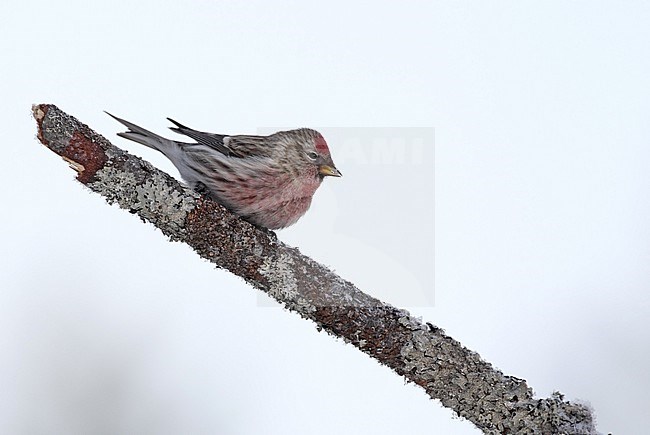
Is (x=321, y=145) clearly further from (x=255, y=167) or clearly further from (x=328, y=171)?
(x=255, y=167)

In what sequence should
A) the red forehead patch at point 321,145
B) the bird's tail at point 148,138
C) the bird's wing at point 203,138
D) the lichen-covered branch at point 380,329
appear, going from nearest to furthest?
the lichen-covered branch at point 380,329 → the bird's tail at point 148,138 → the bird's wing at point 203,138 → the red forehead patch at point 321,145

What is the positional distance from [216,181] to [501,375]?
1387 mm

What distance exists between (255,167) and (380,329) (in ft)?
3.51

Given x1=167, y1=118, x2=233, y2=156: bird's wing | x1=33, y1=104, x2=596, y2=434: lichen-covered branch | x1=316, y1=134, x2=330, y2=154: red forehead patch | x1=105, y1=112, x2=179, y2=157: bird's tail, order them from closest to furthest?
x1=33, y1=104, x2=596, y2=434: lichen-covered branch < x1=105, y1=112, x2=179, y2=157: bird's tail < x1=167, y1=118, x2=233, y2=156: bird's wing < x1=316, y1=134, x2=330, y2=154: red forehead patch

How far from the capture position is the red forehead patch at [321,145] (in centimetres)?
379

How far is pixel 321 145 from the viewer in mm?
3805

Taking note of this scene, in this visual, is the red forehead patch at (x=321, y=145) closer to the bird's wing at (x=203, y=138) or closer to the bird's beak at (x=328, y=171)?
the bird's beak at (x=328, y=171)

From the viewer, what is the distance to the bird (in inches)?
134

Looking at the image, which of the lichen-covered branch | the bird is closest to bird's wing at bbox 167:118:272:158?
the bird

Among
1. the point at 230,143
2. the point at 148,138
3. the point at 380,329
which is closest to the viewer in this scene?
the point at 380,329

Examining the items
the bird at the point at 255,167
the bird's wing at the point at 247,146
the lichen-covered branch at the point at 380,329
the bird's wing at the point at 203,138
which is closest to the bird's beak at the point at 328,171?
the bird at the point at 255,167

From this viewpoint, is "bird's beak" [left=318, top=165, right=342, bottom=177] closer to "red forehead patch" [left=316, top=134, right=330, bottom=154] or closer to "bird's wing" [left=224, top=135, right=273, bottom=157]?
"red forehead patch" [left=316, top=134, right=330, bottom=154]

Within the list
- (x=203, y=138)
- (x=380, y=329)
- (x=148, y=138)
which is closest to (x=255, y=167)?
(x=203, y=138)

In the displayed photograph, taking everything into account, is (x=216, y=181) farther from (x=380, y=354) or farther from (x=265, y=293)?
(x=380, y=354)
